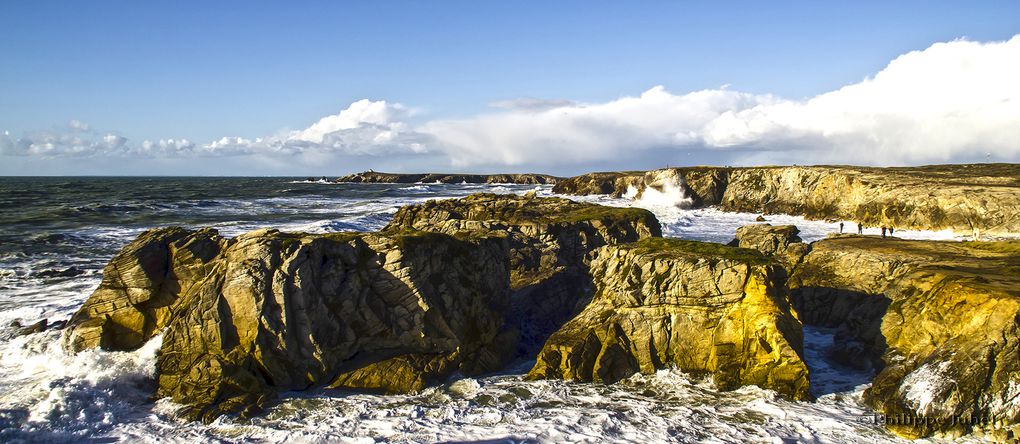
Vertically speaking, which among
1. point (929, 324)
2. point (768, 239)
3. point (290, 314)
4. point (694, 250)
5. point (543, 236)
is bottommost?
point (929, 324)

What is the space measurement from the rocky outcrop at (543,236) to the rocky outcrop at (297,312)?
3045 mm

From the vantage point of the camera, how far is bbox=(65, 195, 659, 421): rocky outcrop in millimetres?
17766

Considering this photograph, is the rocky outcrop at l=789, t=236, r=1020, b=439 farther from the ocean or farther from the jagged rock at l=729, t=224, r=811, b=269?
the jagged rock at l=729, t=224, r=811, b=269

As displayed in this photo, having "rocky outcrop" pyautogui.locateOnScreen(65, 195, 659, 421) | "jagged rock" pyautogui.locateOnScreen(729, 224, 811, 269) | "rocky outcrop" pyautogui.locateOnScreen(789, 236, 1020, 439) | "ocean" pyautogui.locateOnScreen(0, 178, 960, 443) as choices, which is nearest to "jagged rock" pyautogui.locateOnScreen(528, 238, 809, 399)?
"ocean" pyautogui.locateOnScreen(0, 178, 960, 443)

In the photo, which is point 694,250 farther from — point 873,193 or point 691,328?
point 873,193

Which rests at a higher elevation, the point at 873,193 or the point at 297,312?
the point at 873,193

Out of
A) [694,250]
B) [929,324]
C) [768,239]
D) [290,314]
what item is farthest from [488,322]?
[768,239]

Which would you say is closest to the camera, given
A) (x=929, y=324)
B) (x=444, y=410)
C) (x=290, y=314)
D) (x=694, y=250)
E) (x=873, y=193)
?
(x=444, y=410)

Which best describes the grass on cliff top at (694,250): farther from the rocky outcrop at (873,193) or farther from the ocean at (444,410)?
the rocky outcrop at (873,193)

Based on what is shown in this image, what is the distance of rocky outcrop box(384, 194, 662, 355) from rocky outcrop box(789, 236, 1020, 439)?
32.8 ft

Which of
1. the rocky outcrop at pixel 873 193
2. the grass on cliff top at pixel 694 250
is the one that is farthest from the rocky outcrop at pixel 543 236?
the rocky outcrop at pixel 873 193

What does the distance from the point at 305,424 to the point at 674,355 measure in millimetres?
11690

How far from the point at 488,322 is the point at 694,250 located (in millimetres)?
8130

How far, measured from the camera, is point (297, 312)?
18266mm
